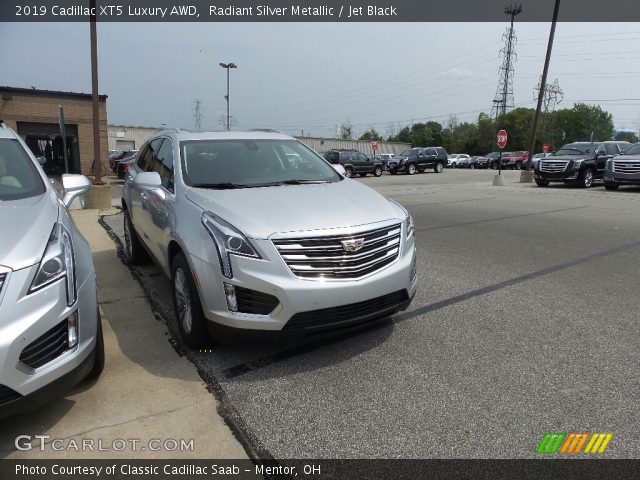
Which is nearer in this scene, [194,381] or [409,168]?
[194,381]

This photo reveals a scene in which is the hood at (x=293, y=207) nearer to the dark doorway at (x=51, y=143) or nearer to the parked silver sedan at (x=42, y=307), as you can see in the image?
the parked silver sedan at (x=42, y=307)

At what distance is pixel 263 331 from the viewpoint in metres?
3.05

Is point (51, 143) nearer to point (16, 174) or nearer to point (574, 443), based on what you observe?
point (16, 174)

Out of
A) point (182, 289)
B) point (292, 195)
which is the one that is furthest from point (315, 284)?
point (182, 289)

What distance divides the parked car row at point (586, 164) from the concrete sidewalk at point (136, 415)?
698 inches

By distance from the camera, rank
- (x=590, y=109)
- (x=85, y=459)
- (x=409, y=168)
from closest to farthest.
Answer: (x=85, y=459) < (x=409, y=168) < (x=590, y=109)

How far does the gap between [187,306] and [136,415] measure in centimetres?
92

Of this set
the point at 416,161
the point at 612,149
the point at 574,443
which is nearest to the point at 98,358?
the point at 574,443

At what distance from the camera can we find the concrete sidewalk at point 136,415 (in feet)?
8.13

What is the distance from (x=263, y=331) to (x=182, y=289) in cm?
93

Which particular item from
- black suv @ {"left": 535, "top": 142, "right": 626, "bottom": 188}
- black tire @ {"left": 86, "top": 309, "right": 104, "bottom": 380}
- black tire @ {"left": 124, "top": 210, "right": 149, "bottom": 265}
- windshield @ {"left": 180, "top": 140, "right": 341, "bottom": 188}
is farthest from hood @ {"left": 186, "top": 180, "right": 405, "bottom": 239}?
black suv @ {"left": 535, "top": 142, "right": 626, "bottom": 188}

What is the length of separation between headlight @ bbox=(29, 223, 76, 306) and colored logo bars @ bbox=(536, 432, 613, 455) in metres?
2.60

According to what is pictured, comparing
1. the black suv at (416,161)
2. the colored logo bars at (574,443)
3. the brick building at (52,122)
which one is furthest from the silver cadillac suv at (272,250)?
the black suv at (416,161)

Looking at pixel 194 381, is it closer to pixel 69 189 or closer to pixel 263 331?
pixel 263 331
